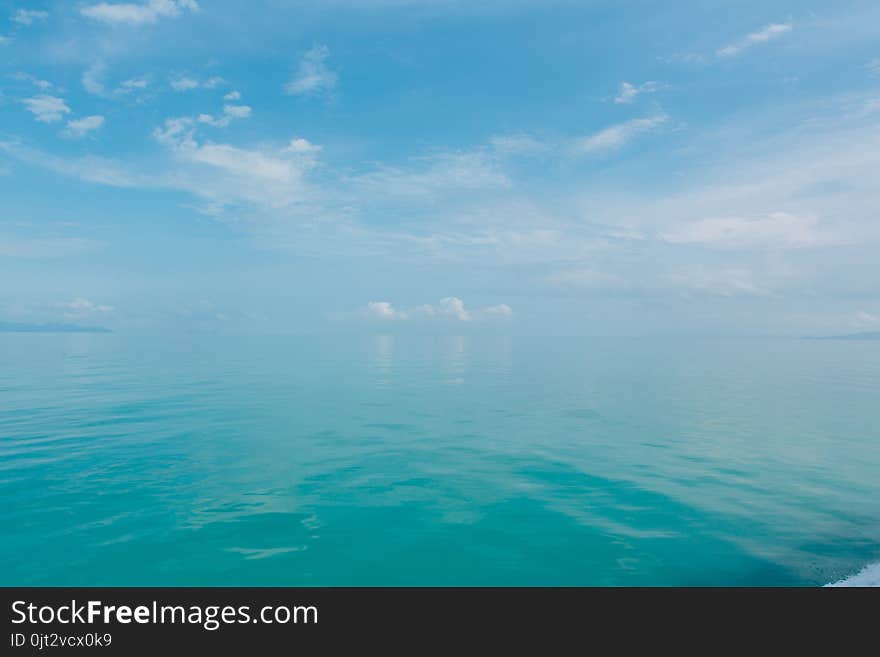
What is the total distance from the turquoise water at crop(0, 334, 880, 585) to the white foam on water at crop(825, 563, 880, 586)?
1.04 ft

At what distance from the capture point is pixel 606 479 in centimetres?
1758

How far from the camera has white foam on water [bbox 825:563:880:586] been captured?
32.9ft

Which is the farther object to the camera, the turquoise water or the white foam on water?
the turquoise water

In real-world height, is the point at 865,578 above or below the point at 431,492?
above

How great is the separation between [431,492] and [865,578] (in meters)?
10.7

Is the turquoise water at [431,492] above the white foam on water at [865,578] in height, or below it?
below

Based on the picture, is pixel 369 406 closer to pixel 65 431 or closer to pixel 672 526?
pixel 65 431

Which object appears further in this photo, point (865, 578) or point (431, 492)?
point (431, 492)

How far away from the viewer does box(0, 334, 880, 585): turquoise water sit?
11219mm

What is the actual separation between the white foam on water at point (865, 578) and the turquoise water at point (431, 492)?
316 mm

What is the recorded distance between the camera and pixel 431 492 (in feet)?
52.7

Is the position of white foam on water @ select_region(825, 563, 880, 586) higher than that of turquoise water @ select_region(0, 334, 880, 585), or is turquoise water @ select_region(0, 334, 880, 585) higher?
white foam on water @ select_region(825, 563, 880, 586)

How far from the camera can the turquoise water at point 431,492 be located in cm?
1122
